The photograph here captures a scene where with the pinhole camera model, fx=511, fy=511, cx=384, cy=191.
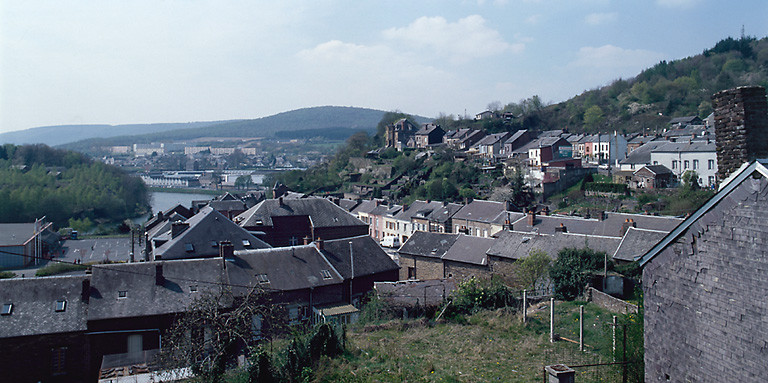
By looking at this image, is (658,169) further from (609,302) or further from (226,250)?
(226,250)

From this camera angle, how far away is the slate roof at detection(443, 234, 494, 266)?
2745 cm

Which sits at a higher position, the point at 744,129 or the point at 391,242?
the point at 744,129

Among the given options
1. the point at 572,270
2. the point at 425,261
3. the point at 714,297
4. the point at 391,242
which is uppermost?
the point at 714,297

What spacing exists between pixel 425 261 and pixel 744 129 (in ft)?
77.3

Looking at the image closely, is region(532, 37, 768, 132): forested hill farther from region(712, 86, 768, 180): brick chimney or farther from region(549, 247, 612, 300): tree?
region(712, 86, 768, 180): brick chimney

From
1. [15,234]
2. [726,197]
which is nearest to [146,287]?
[726,197]

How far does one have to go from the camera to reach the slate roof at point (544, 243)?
24.8m

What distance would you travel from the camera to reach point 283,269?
75.4 feet

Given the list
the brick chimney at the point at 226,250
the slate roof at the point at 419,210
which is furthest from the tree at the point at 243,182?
the brick chimney at the point at 226,250

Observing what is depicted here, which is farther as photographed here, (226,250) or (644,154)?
(644,154)

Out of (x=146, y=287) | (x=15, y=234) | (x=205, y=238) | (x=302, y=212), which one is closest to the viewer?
(x=146, y=287)

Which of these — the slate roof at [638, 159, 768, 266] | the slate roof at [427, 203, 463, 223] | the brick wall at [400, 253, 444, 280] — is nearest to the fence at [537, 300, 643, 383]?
the slate roof at [638, 159, 768, 266]

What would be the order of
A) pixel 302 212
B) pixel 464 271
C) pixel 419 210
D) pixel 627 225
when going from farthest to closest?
pixel 419 210 < pixel 302 212 < pixel 627 225 < pixel 464 271

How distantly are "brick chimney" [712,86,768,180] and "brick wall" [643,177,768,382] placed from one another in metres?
1.15
